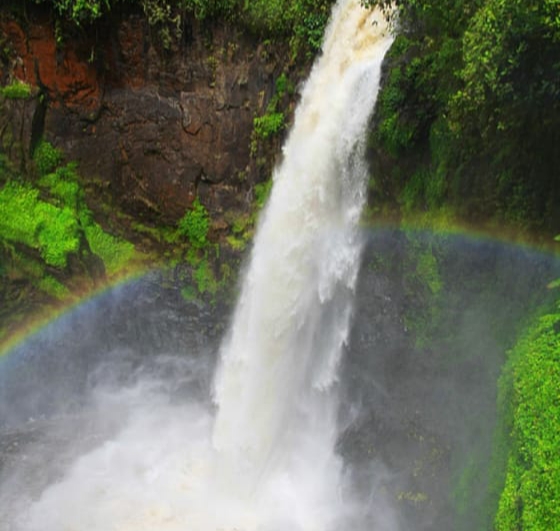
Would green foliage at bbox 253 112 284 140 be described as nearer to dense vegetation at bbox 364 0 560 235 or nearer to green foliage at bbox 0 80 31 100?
dense vegetation at bbox 364 0 560 235

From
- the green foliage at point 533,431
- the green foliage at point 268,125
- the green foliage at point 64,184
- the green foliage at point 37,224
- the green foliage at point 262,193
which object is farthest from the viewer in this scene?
the green foliage at point 64,184

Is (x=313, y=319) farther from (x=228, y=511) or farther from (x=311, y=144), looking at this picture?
(x=228, y=511)

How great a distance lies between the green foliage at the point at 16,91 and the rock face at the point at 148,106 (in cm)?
12

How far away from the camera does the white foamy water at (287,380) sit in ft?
26.0

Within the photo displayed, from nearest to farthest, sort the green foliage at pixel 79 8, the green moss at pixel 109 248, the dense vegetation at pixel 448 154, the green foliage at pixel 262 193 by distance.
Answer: the dense vegetation at pixel 448 154, the green foliage at pixel 79 8, the green foliage at pixel 262 193, the green moss at pixel 109 248

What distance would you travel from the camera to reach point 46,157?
36.4ft

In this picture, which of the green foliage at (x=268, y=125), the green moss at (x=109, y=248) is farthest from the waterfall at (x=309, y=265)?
the green moss at (x=109, y=248)

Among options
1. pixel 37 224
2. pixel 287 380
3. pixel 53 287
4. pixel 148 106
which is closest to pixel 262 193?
pixel 148 106

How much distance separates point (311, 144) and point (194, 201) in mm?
3715

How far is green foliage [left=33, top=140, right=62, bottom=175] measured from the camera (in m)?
11.0

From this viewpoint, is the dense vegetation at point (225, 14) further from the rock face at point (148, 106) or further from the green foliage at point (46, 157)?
the green foliage at point (46, 157)

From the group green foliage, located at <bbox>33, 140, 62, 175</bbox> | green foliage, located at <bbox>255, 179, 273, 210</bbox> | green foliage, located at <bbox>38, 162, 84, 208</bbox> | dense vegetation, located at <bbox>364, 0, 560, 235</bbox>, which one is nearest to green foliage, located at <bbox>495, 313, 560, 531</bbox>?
dense vegetation, located at <bbox>364, 0, 560, 235</bbox>

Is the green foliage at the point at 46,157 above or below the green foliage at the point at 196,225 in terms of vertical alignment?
above

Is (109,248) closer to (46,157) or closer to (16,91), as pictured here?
(46,157)
